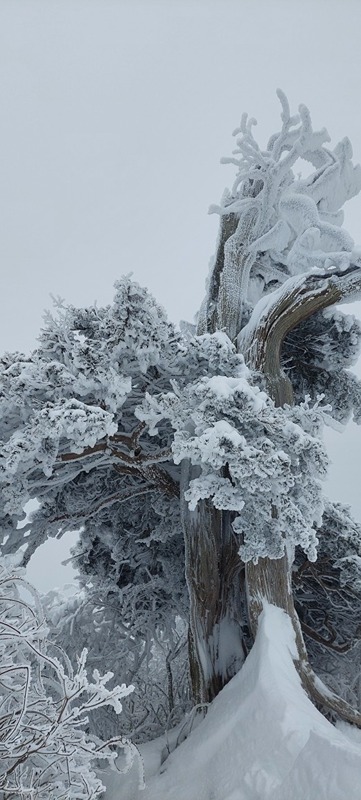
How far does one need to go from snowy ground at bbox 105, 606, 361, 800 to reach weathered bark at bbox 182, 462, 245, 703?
1.19 meters

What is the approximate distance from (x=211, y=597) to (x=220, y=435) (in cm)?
312

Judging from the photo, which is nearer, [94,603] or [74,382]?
[74,382]

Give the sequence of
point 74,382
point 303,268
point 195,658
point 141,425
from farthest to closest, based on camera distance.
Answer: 1. point 303,268
2. point 195,658
3. point 141,425
4. point 74,382

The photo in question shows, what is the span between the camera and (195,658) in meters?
7.73

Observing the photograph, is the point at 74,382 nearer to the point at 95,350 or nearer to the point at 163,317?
the point at 95,350

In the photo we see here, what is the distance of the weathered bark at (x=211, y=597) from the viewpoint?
24.7ft

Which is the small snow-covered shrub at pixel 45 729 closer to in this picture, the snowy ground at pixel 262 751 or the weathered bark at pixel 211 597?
the snowy ground at pixel 262 751

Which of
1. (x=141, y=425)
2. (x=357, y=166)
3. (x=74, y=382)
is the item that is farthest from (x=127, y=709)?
(x=357, y=166)

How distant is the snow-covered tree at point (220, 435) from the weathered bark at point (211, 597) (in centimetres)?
2

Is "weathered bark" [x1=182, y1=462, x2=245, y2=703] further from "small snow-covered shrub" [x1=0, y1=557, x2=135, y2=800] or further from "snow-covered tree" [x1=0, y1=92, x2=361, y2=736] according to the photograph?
"small snow-covered shrub" [x1=0, y1=557, x2=135, y2=800]

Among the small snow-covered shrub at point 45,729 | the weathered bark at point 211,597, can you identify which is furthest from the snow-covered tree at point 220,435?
the small snow-covered shrub at point 45,729

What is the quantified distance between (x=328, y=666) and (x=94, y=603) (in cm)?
464

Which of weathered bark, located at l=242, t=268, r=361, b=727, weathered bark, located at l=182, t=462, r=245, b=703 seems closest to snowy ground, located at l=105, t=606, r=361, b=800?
weathered bark, located at l=182, t=462, r=245, b=703

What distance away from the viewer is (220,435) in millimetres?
5961
